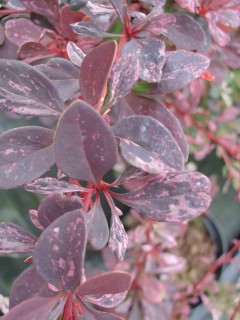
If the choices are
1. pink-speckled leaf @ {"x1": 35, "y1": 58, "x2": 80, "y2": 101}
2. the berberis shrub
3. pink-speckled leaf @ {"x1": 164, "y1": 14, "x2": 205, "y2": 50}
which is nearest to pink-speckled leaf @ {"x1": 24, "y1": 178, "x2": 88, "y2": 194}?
the berberis shrub

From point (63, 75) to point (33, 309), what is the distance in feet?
0.77

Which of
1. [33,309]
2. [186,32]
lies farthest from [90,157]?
[186,32]

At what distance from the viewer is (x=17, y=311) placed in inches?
11.2

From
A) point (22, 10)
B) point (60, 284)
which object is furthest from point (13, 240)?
point (22, 10)

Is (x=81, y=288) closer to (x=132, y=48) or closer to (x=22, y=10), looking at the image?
→ (x=132, y=48)

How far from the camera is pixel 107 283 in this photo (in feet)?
0.94

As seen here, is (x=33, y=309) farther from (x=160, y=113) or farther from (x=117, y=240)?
(x=160, y=113)

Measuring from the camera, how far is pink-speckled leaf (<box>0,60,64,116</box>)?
0.34 metres

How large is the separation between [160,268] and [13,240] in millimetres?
736

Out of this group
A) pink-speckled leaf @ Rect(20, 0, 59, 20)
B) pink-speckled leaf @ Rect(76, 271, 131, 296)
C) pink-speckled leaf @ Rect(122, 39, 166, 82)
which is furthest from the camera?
pink-speckled leaf @ Rect(20, 0, 59, 20)

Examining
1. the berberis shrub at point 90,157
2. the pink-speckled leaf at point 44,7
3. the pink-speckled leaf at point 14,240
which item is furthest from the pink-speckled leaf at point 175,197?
the pink-speckled leaf at point 44,7

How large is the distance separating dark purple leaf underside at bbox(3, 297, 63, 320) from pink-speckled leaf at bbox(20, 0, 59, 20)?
350 millimetres

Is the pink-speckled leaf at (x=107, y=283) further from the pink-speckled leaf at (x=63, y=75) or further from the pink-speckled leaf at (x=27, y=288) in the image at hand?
the pink-speckled leaf at (x=63, y=75)

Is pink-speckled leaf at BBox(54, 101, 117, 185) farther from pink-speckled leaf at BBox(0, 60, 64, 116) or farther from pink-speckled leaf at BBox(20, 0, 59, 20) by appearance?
pink-speckled leaf at BBox(20, 0, 59, 20)
